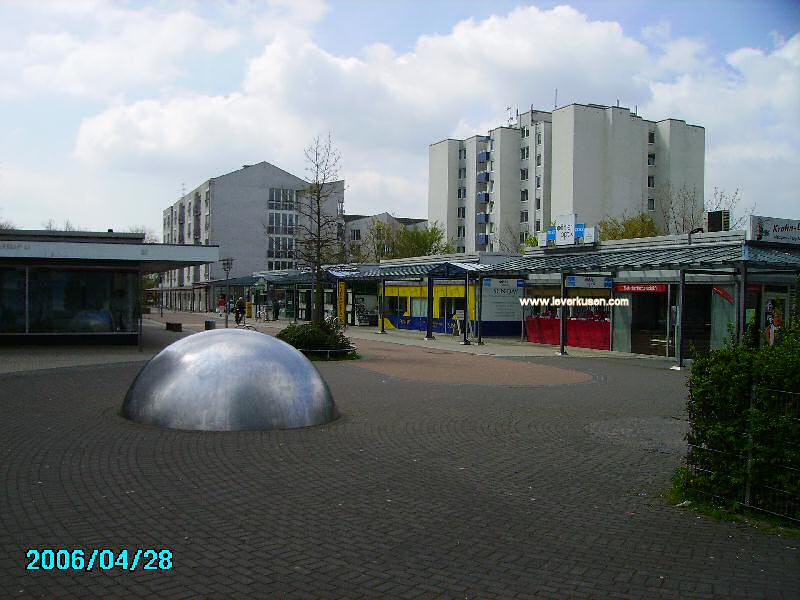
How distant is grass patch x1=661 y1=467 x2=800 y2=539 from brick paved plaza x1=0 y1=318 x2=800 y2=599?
6.2 inches

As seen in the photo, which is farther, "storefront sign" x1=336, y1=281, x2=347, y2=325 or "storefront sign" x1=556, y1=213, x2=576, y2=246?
"storefront sign" x1=336, y1=281, x2=347, y2=325

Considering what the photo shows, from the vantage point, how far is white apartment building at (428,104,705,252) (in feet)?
242

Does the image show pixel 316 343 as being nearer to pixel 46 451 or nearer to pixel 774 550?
pixel 46 451

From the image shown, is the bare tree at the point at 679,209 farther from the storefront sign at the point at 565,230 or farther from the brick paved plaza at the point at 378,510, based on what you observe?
the brick paved plaza at the point at 378,510

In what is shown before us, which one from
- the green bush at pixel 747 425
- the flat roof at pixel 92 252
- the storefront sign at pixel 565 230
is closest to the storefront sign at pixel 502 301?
the storefront sign at pixel 565 230

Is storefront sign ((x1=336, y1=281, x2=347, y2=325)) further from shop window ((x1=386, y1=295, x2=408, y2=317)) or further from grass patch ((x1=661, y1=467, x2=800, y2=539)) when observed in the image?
grass patch ((x1=661, y1=467, x2=800, y2=539))

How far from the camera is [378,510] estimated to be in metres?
6.18

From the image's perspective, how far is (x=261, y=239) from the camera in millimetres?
87062

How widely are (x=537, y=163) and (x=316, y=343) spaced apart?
65.6m

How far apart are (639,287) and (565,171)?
5147 centimetres

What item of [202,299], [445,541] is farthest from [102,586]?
[202,299]

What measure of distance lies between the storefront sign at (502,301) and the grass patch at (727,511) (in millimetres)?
26969

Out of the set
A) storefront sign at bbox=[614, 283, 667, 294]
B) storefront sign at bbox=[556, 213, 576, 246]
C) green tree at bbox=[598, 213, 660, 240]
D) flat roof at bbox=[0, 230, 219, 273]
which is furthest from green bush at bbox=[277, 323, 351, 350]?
green tree at bbox=[598, 213, 660, 240]

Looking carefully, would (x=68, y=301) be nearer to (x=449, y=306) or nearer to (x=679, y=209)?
(x=449, y=306)
